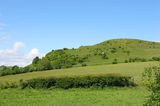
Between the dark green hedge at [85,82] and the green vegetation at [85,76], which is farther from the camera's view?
the dark green hedge at [85,82]

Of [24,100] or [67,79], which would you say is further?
[67,79]

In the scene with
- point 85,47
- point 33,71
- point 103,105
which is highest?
point 85,47

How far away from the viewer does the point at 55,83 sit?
51.7m

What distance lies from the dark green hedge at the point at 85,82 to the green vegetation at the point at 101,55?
30.5 meters

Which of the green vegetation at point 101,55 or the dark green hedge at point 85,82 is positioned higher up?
the green vegetation at point 101,55

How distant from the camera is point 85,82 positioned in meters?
50.4

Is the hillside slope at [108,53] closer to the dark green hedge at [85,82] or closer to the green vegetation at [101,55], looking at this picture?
the green vegetation at [101,55]

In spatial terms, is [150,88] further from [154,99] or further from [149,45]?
[149,45]

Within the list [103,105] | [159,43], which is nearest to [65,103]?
[103,105]

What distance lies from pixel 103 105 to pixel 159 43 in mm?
92864

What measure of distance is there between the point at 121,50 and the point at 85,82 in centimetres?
5949

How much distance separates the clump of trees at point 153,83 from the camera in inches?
706

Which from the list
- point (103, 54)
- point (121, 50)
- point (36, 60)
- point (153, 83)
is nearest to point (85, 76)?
point (153, 83)

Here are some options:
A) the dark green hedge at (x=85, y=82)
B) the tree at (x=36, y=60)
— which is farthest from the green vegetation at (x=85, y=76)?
the tree at (x=36, y=60)
